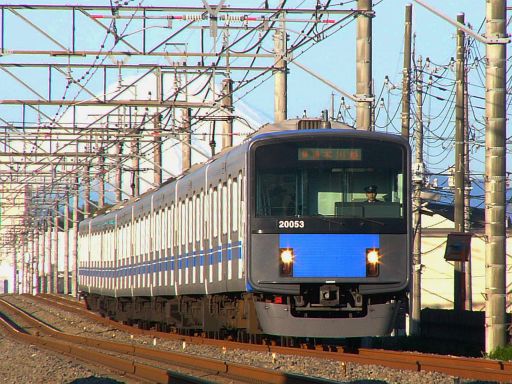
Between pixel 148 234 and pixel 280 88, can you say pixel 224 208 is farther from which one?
pixel 148 234

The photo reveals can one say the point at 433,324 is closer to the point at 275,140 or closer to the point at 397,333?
the point at 397,333

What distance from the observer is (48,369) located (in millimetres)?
17203

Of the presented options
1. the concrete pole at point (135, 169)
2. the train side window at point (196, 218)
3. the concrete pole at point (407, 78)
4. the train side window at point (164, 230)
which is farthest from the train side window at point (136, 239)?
the concrete pole at point (135, 169)

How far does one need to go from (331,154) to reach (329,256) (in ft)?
4.43

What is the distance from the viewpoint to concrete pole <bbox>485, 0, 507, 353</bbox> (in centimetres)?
1739

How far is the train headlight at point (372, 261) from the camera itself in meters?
16.5

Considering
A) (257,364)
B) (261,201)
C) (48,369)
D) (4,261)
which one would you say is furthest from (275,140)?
(4,261)

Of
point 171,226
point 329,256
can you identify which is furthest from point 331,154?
point 171,226

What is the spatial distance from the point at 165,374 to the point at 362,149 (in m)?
4.27

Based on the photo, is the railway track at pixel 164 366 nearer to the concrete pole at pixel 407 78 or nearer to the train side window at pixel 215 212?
the train side window at pixel 215 212

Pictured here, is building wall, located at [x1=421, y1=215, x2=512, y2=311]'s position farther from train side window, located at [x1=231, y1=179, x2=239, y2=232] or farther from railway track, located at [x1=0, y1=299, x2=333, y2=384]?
train side window, located at [x1=231, y1=179, x2=239, y2=232]

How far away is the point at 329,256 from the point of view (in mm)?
16484

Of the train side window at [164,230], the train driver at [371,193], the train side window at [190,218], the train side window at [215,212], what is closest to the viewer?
the train driver at [371,193]

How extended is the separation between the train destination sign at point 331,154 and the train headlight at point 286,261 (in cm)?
125
